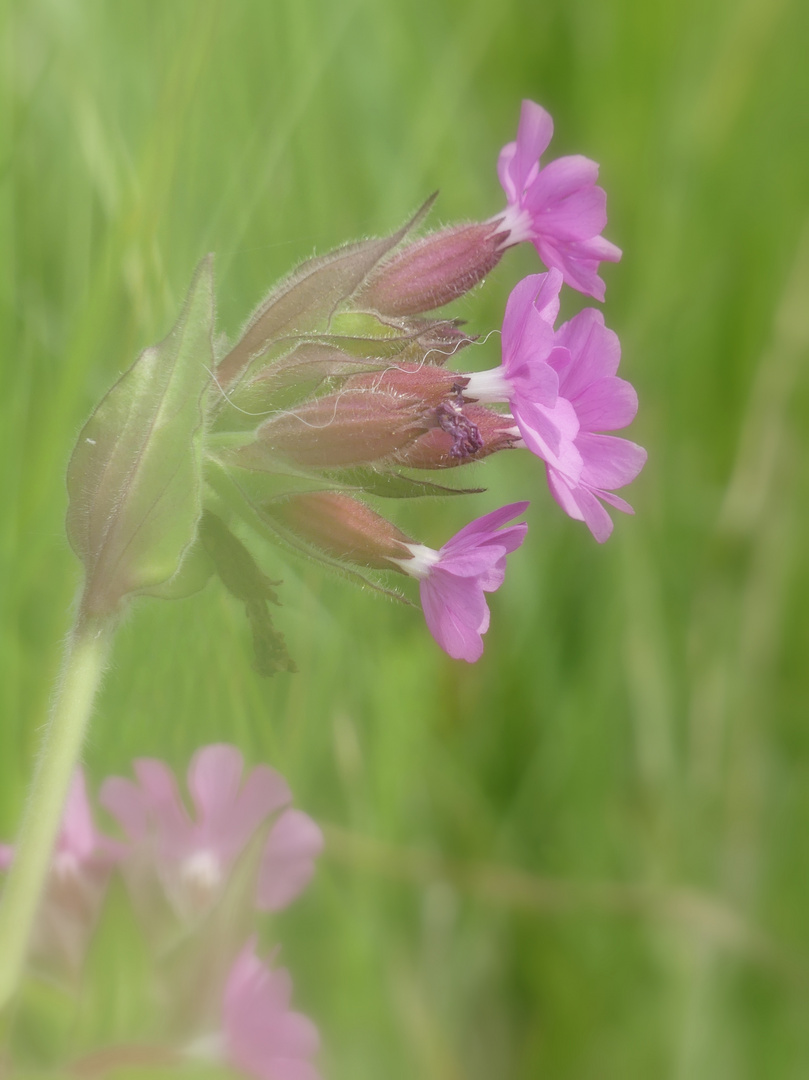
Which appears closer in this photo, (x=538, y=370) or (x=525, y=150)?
(x=538, y=370)

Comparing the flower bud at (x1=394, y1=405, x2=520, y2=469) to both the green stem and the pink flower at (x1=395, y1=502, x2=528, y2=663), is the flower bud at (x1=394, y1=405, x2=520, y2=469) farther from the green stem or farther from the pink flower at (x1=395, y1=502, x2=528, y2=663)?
the green stem

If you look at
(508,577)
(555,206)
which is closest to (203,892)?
(555,206)

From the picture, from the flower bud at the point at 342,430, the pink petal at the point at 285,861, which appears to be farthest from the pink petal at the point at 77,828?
the flower bud at the point at 342,430

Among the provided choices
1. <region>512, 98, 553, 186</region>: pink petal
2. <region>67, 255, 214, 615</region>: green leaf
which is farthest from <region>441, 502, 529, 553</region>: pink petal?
<region>512, 98, 553, 186</region>: pink petal

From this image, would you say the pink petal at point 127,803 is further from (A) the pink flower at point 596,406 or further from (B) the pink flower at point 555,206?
(B) the pink flower at point 555,206

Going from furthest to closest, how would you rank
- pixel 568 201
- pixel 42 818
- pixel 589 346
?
pixel 568 201 < pixel 589 346 < pixel 42 818

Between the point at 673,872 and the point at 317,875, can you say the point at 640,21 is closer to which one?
the point at 673,872

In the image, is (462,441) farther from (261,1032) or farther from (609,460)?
(261,1032)
